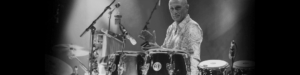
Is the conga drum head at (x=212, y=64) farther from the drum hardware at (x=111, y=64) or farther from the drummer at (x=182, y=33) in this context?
the drum hardware at (x=111, y=64)

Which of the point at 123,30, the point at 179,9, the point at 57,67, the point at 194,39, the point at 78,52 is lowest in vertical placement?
A: the point at 57,67

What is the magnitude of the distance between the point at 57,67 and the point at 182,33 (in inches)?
67.1

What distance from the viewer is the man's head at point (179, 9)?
4156 mm

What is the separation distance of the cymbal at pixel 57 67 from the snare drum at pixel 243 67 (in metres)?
2.12

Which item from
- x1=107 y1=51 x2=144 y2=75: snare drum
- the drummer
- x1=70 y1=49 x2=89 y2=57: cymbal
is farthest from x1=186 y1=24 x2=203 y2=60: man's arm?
x1=70 y1=49 x2=89 y2=57: cymbal

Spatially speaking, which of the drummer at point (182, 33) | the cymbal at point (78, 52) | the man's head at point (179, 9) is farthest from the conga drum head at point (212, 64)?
the cymbal at point (78, 52)

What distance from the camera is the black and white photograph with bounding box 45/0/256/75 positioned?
13.0 ft

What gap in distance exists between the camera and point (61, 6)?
4.43m

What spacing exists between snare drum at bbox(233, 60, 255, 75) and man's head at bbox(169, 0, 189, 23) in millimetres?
874

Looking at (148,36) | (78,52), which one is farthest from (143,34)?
(78,52)

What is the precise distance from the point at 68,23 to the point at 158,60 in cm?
144

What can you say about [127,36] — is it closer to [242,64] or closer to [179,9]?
[179,9]

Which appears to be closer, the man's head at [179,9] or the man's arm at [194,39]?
the man's arm at [194,39]

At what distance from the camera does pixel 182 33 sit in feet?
13.5
